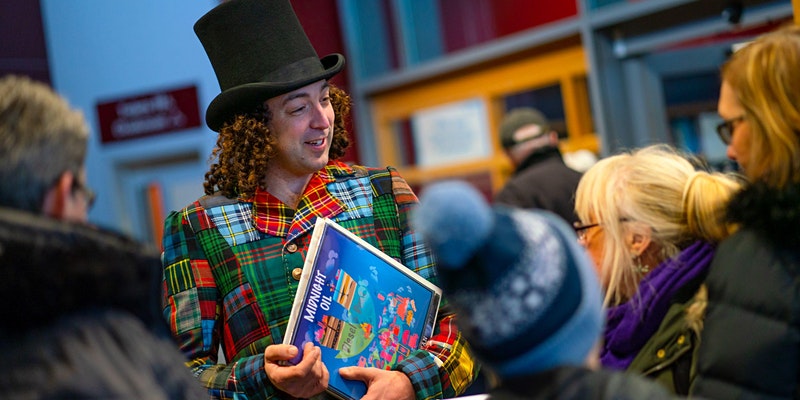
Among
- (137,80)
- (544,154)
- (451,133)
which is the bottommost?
(544,154)

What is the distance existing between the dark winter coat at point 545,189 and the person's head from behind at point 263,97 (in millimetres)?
2287

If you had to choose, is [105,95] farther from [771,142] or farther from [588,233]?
[771,142]

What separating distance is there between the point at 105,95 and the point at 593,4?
110 inches

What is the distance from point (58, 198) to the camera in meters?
1.47

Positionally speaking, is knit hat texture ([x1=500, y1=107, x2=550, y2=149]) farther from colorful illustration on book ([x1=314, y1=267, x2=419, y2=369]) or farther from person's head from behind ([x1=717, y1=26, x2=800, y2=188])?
person's head from behind ([x1=717, y1=26, x2=800, y2=188])

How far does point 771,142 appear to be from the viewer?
65.9 inches

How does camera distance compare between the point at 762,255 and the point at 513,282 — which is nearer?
the point at 513,282

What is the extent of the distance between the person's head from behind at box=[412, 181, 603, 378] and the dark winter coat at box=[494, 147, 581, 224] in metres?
3.12

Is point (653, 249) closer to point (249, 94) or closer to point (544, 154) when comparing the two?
point (249, 94)

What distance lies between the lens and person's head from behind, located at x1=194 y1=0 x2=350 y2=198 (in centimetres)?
235

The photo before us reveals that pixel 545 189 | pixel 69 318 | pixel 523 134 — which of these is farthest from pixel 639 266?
pixel 523 134

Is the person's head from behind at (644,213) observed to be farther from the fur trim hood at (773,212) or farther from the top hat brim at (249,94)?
the top hat brim at (249,94)

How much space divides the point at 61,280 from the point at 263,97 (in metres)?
1.02

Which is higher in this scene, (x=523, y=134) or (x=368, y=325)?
(x=523, y=134)
